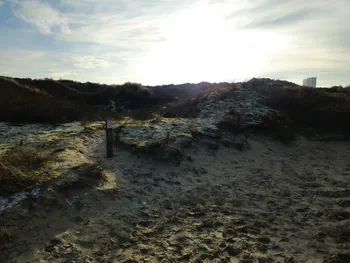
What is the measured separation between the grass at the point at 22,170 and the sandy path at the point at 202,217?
2.86 feet

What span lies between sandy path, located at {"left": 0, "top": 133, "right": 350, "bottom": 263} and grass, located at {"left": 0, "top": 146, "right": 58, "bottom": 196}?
0.87 meters

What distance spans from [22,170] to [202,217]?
4.03m

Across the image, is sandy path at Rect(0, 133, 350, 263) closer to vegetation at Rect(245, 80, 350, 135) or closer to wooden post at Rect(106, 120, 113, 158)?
wooden post at Rect(106, 120, 113, 158)

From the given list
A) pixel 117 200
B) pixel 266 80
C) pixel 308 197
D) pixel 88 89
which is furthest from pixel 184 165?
pixel 88 89

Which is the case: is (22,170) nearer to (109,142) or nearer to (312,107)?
(109,142)

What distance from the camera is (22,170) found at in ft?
19.2

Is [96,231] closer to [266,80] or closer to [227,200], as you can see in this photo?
[227,200]

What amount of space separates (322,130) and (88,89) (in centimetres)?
2236

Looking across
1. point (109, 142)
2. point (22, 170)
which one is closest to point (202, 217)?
point (109, 142)

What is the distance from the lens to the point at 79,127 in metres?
10.6

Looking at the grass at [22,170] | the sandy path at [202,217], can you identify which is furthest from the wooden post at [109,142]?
the grass at [22,170]

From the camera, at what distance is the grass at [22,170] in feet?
17.1

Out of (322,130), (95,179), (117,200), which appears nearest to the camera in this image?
(117,200)

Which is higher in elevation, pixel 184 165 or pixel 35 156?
pixel 35 156
